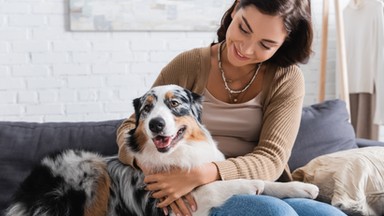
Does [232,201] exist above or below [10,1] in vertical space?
below

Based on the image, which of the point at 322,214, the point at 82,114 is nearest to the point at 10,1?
the point at 82,114

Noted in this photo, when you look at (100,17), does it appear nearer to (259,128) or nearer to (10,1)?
(10,1)

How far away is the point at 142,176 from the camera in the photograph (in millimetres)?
1547

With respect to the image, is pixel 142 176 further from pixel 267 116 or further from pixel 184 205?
pixel 267 116

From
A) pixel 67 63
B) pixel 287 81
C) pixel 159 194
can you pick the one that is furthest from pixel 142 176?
pixel 67 63

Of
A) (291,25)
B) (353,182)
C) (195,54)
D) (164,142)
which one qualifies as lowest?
(353,182)

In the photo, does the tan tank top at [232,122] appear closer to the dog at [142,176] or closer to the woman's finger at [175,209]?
the dog at [142,176]

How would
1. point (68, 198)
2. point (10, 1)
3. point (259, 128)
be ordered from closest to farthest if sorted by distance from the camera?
point (68, 198), point (259, 128), point (10, 1)

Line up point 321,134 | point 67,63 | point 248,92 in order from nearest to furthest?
point 248,92 → point 321,134 → point 67,63

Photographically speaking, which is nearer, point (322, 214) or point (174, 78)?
point (322, 214)

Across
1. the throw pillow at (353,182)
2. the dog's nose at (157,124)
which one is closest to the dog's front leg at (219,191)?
the dog's nose at (157,124)

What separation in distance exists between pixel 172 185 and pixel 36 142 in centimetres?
81

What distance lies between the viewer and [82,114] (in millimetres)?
3055

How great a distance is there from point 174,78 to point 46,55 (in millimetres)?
1459
